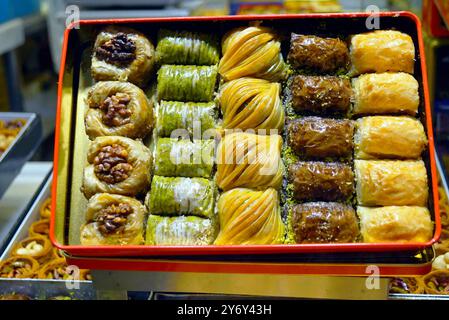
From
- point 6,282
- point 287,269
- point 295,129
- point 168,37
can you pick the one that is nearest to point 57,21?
point 168,37

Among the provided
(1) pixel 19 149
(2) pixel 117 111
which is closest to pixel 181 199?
(2) pixel 117 111

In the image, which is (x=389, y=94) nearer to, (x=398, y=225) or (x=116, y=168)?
(x=398, y=225)

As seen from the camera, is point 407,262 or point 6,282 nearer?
point 407,262

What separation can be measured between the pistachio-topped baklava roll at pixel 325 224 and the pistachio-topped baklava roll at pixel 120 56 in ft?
2.91

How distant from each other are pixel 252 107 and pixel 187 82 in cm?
32

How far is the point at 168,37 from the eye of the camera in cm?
231

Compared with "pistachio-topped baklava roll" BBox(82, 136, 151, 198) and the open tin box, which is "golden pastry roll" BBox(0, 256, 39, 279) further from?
"pistachio-topped baklava roll" BBox(82, 136, 151, 198)

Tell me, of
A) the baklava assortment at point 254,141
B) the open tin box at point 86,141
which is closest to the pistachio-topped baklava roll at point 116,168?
the baklava assortment at point 254,141

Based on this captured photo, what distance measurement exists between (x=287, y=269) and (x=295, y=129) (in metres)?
0.55

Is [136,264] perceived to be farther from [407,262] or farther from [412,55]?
[412,55]

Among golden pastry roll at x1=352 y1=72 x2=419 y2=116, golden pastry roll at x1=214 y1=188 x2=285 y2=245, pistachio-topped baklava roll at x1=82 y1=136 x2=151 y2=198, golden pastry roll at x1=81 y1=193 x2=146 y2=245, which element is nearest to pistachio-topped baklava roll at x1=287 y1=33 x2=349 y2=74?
golden pastry roll at x1=352 y1=72 x2=419 y2=116

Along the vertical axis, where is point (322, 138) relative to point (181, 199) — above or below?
above

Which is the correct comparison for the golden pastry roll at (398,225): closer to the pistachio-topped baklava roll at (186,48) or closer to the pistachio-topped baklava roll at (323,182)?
the pistachio-topped baklava roll at (323,182)

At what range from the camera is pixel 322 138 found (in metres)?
2.09
